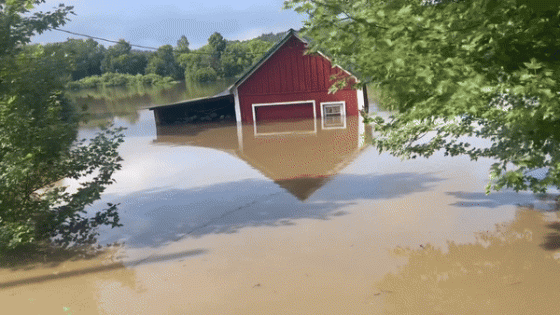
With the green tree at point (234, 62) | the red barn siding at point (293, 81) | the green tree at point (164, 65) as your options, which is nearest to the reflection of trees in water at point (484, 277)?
the red barn siding at point (293, 81)

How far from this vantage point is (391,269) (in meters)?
8.55

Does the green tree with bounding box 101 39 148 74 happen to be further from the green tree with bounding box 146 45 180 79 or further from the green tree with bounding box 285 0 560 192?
the green tree with bounding box 285 0 560 192

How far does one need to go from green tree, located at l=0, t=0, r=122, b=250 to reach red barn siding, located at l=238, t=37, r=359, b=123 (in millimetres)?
19506

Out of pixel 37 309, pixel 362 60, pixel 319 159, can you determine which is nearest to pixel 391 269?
pixel 362 60

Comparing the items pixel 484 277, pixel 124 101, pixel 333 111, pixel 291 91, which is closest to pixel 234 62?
pixel 124 101

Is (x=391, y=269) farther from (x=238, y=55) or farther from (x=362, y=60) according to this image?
(x=238, y=55)

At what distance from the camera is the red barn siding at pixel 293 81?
29.9m

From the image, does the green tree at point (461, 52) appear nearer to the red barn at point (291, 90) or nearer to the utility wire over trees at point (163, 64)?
the red barn at point (291, 90)

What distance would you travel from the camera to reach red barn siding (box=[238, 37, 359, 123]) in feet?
98.0

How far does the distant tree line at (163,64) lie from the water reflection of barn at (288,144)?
92.4 m

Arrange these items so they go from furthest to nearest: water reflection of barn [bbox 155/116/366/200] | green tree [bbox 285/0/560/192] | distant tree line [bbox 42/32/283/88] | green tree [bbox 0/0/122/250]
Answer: distant tree line [bbox 42/32/283/88], water reflection of barn [bbox 155/116/366/200], green tree [bbox 0/0/122/250], green tree [bbox 285/0/560/192]

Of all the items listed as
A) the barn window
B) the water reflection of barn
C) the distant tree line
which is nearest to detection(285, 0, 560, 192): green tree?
the water reflection of barn

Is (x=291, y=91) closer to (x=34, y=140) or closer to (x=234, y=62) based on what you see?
(x=34, y=140)

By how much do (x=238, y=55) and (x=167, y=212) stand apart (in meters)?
121
